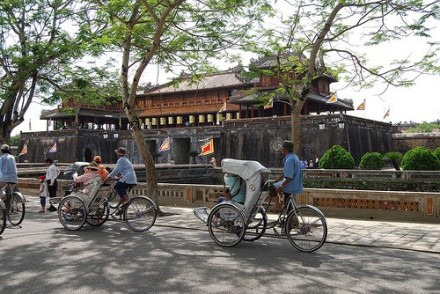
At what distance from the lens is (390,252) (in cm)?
693

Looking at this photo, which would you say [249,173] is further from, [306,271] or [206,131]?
[206,131]

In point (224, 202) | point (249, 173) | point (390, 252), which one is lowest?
point (390, 252)

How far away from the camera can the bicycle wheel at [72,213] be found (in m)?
8.82

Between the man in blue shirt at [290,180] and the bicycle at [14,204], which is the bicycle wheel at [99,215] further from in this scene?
the man in blue shirt at [290,180]

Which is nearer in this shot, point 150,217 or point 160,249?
point 160,249

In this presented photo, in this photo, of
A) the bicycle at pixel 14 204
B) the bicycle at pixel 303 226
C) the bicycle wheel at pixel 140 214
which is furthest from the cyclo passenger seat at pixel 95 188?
the bicycle at pixel 303 226

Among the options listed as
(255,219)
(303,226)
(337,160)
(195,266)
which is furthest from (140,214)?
(337,160)

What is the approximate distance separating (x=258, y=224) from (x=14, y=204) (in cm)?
544

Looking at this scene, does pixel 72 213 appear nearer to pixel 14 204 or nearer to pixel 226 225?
pixel 14 204

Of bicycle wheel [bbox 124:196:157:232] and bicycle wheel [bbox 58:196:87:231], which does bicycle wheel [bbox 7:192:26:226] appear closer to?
bicycle wheel [bbox 58:196:87:231]

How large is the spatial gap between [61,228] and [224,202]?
395cm

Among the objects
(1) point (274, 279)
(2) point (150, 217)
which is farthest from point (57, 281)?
(2) point (150, 217)

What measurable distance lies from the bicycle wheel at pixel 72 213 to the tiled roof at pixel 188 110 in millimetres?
37609

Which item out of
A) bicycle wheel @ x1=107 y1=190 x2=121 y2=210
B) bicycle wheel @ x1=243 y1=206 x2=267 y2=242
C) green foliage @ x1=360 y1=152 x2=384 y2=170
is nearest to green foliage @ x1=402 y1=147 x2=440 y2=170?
green foliage @ x1=360 y1=152 x2=384 y2=170
